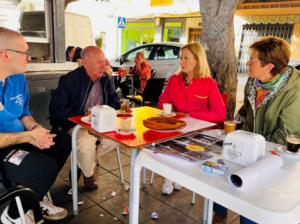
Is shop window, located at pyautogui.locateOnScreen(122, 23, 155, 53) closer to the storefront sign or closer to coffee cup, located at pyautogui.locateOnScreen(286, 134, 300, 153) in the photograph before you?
the storefront sign

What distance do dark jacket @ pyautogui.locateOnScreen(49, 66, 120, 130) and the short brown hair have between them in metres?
1.53

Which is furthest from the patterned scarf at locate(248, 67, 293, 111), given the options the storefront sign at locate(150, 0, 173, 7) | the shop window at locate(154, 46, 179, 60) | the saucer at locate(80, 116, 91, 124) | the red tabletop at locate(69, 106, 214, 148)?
the storefront sign at locate(150, 0, 173, 7)

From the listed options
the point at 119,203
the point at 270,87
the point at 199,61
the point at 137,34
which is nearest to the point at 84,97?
the point at 119,203

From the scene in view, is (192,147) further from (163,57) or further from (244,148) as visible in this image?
(163,57)

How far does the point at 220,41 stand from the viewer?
12.3ft

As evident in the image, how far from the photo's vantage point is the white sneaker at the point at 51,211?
6.73 ft

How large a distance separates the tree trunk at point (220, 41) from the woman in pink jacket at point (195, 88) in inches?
52.9

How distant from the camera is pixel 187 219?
2158 millimetres

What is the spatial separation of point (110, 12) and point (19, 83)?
1390 cm

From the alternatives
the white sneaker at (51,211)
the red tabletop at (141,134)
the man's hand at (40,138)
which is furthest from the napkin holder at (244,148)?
the white sneaker at (51,211)

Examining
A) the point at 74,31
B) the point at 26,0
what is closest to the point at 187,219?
the point at 26,0

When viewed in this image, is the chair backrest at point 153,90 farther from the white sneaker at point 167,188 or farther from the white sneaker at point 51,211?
the white sneaker at point 51,211

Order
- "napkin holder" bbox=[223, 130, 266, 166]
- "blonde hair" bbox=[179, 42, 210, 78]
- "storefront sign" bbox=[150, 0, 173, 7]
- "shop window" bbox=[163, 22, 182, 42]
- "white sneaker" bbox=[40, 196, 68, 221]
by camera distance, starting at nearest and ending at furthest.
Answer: "napkin holder" bbox=[223, 130, 266, 166] < "white sneaker" bbox=[40, 196, 68, 221] < "blonde hair" bbox=[179, 42, 210, 78] < "storefront sign" bbox=[150, 0, 173, 7] < "shop window" bbox=[163, 22, 182, 42]

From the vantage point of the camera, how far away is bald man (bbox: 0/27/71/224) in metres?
1.60
